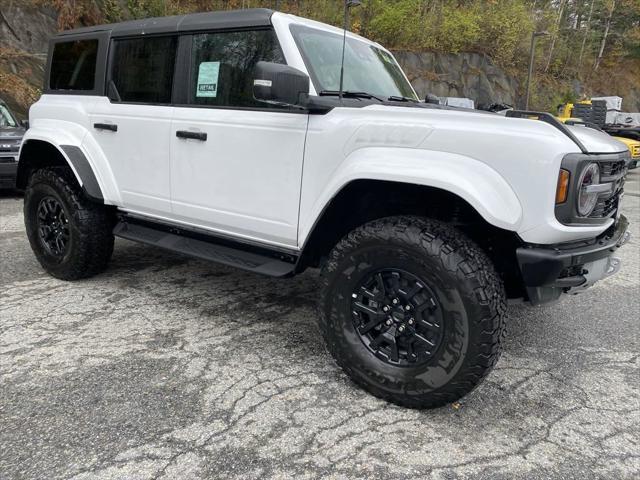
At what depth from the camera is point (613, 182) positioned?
2.41 m

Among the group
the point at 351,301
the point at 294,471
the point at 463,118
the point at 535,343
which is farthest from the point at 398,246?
the point at 535,343

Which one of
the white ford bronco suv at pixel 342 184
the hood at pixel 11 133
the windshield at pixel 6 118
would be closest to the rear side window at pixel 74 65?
the white ford bronco suv at pixel 342 184

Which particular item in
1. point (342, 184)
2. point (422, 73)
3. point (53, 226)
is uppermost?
point (422, 73)

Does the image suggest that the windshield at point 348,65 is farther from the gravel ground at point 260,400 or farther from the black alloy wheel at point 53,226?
the black alloy wheel at point 53,226

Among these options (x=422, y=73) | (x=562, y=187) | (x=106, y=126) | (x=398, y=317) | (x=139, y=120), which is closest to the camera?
(x=562, y=187)

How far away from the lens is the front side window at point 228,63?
9.96 feet

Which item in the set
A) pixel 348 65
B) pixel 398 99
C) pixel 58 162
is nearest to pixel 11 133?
pixel 58 162

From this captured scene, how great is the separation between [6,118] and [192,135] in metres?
7.98

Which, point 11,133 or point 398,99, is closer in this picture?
point 398,99

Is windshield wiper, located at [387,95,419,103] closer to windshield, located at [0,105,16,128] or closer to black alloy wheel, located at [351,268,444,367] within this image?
black alloy wheel, located at [351,268,444,367]

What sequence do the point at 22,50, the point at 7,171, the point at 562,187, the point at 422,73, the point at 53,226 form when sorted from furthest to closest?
the point at 422,73, the point at 22,50, the point at 7,171, the point at 53,226, the point at 562,187

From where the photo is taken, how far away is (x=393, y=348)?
2.54m

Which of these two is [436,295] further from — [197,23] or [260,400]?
[197,23]

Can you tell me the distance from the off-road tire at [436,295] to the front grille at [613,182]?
0.59 m
